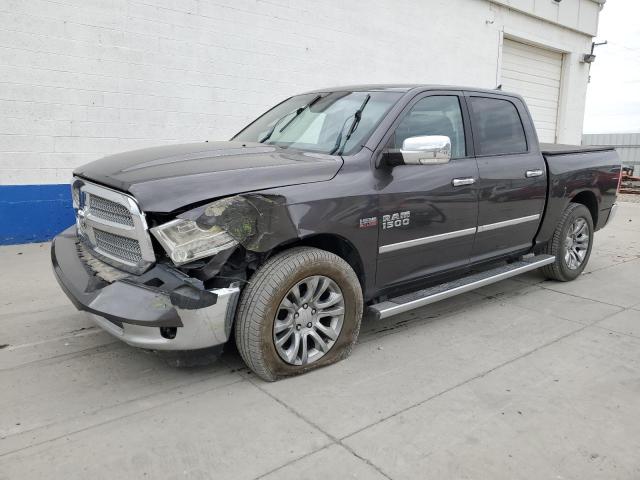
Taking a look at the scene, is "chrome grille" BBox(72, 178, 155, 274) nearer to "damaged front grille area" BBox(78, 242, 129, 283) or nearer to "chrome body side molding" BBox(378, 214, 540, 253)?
"damaged front grille area" BBox(78, 242, 129, 283)

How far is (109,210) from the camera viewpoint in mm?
3141

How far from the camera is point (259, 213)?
295cm

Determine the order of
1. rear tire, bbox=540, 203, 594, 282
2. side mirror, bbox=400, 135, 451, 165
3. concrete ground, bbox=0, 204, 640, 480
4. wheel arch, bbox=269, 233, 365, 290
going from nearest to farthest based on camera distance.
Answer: concrete ground, bbox=0, 204, 640, 480
wheel arch, bbox=269, 233, 365, 290
side mirror, bbox=400, 135, 451, 165
rear tire, bbox=540, 203, 594, 282

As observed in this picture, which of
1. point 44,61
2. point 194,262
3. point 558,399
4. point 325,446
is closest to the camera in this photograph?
point 325,446

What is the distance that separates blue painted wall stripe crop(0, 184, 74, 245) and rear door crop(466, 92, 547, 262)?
16.8ft

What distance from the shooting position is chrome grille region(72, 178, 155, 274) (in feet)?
9.36

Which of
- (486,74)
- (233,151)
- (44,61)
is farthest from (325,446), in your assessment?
(486,74)

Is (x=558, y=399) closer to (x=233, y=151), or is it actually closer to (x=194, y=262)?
(x=194, y=262)

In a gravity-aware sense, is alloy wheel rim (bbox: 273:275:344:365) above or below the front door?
below

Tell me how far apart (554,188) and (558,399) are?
101 inches

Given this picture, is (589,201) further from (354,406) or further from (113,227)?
(113,227)

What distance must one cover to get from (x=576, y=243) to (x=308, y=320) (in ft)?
12.3

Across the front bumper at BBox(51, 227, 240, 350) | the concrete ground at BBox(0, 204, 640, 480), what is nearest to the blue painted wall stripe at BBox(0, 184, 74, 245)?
the concrete ground at BBox(0, 204, 640, 480)

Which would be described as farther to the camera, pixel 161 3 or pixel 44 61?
pixel 161 3
